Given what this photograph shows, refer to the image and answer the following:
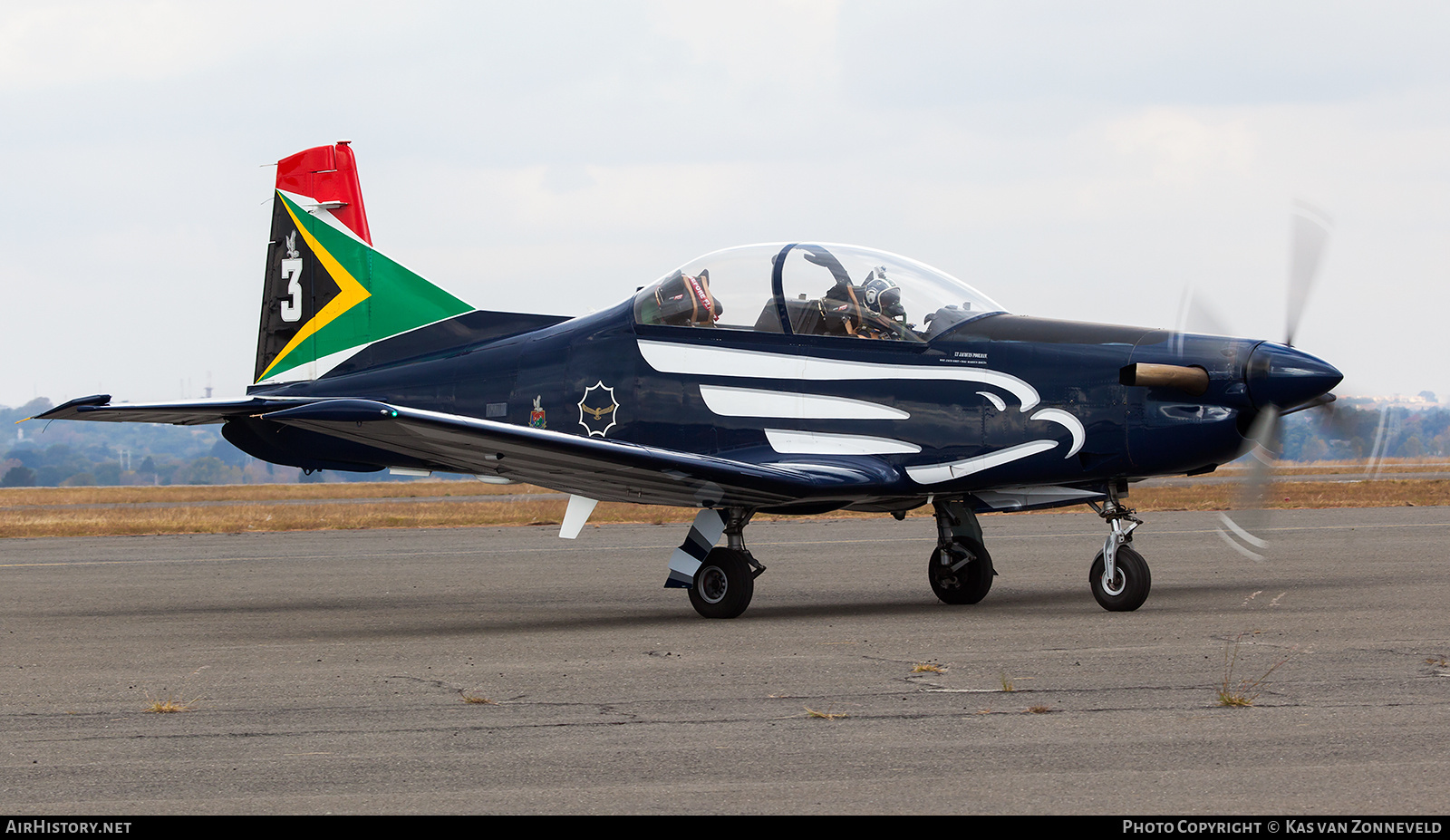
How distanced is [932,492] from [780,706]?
420 cm

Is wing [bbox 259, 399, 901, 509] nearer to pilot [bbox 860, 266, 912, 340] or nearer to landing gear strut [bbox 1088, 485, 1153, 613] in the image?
pilot [bbox 860, 266, 912, 340]

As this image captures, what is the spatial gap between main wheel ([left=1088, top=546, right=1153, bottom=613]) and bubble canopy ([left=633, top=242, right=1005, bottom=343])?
7.19 feet

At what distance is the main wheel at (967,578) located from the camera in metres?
11.1

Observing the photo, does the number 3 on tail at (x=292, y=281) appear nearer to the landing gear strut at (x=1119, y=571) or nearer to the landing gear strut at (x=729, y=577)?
the landing gear strut at (x=729, y=577)

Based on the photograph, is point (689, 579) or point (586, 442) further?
point (689, 579)

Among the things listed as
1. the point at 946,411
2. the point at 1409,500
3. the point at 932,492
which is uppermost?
the point at 946,411

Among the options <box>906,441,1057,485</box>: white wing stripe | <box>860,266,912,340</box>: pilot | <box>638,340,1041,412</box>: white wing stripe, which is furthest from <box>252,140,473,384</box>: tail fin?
<box>906,441,1057,485</box>: white wing stripe

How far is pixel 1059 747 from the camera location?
5504mm

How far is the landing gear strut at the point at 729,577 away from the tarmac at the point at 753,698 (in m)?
0.26

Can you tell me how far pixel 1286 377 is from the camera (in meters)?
9.13

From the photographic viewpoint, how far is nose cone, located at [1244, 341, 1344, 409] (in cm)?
912
